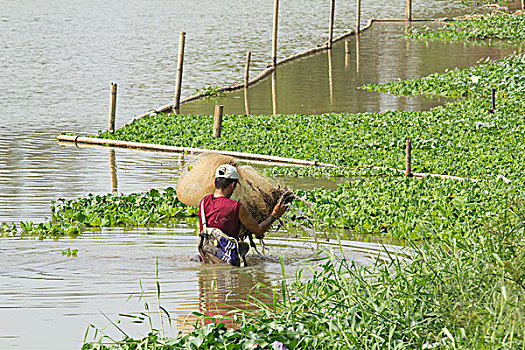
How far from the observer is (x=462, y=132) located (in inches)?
698

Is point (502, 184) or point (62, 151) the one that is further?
point (62, 151)

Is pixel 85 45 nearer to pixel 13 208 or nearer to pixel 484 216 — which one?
pixel 13 208

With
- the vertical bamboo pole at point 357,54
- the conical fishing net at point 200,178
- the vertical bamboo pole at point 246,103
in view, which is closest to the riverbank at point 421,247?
the conical fishing net at point 200,178

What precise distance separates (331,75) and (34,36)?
19458 millimetres

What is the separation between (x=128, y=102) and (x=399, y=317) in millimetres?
21755

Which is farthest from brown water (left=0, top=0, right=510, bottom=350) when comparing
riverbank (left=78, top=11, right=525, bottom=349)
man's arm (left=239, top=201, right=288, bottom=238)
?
riverbank (left=78, top=11, right=525, bottom=349)

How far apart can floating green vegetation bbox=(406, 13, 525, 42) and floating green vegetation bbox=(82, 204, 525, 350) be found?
3033 cm

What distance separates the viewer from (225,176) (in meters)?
9.27

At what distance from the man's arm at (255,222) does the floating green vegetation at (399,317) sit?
247cm

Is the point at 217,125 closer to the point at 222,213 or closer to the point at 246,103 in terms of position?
the point at 246,103

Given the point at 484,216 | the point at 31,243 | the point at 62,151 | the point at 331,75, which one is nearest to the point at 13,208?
the point at 31,243

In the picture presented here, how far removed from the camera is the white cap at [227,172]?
9242 mm

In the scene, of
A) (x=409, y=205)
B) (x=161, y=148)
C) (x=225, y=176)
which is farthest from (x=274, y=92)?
(x=225, y=176)

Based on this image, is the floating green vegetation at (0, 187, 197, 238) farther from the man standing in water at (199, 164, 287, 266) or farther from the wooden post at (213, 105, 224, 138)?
the wooden post at (213, 105, 224, 138)
